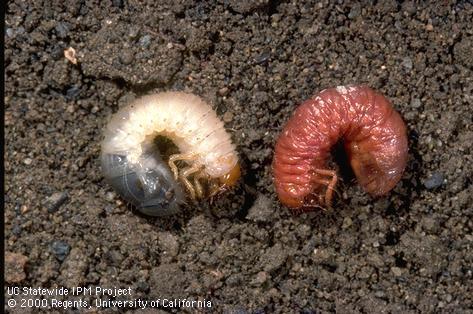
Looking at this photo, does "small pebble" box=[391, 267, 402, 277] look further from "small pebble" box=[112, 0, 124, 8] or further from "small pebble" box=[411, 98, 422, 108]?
"small pebble" box=[112, 0, 124, 8]

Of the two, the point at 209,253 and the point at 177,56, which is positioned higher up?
the point at 177,56

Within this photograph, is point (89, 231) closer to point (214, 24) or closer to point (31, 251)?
point (31, 251)

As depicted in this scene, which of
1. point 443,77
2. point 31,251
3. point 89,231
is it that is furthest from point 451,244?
point 31,251

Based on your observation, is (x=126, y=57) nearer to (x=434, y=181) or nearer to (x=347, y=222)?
(x=347, y=222)

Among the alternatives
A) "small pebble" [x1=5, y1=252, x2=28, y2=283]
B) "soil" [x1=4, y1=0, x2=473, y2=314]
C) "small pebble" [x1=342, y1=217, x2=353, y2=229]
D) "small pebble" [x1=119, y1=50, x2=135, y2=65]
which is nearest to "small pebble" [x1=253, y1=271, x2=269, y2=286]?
"soil" [x1=4, y1=0, x2=473, y2=314]

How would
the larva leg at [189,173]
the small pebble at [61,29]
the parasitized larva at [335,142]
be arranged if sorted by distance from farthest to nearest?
1. the small pebble at [61,29]
2. the larva leg at [189,173]
3. the parasitized larva at [335,142]

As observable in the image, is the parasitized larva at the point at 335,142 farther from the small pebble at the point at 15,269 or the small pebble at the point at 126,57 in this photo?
the small pebble at the point at 15,269

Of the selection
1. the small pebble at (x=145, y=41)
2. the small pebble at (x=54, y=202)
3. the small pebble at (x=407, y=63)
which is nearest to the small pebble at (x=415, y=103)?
the small pebble at (x=407, y=63)
